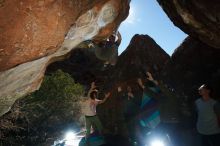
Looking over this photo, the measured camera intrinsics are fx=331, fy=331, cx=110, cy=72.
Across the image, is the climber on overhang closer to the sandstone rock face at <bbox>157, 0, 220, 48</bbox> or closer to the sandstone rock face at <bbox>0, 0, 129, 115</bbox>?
the sandstone rock face at <bbox>157, 0, 220, 48</bbox>

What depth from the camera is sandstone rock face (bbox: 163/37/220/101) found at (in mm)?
12436

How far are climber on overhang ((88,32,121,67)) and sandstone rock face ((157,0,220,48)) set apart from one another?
8.45 meters

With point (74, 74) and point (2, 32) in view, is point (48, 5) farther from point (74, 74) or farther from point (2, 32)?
point (74, 74)

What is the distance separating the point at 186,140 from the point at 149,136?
2042mm

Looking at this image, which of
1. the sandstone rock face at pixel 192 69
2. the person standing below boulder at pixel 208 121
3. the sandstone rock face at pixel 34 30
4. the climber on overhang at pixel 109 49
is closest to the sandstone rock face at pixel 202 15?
the person standing below boulder at pixel 208 121

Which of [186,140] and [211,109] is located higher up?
[211,109]

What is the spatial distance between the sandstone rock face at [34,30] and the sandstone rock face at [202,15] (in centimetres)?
220

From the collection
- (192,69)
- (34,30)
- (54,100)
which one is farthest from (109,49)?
(34,30)

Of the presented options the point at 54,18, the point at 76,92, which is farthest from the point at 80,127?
the point at 54,18

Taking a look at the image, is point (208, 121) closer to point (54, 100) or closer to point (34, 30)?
point (34, 30)

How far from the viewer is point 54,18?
502 cm

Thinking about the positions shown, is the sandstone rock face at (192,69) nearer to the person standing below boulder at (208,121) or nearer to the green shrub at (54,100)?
the person standing below boulder at (208,121)

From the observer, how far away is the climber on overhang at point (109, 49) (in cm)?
1828

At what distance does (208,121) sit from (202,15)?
8.66 feet
